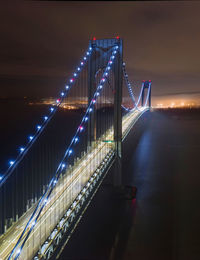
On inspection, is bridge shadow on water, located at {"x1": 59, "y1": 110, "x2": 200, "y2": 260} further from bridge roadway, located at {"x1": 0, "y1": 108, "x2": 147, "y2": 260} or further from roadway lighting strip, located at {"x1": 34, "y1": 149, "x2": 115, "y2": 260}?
bridge roadway, located at {"x1": 0, "y1": 108, "x2": 147, "y2": 260}

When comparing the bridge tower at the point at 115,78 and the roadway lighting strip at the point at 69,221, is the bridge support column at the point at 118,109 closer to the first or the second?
the bridge tower at the point at 115,78

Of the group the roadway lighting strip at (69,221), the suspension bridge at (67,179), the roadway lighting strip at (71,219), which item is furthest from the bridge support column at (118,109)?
the roadway lighting strip at (69,221)

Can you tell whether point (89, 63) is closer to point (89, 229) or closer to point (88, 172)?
point (88, 172)

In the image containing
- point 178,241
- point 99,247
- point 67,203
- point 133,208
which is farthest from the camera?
point 133,208

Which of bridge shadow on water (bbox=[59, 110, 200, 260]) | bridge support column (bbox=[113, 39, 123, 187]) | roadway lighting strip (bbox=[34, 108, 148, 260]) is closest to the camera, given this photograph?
roadway lighting strip (bbox=[34, 108, 148, 260])

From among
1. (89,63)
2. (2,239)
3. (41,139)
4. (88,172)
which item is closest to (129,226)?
(88,172)

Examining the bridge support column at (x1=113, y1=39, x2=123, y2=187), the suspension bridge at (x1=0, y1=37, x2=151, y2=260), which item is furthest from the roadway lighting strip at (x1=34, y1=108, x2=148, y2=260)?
the bridge support column at (x1=113, y1=39, x2=123, y2=187)
